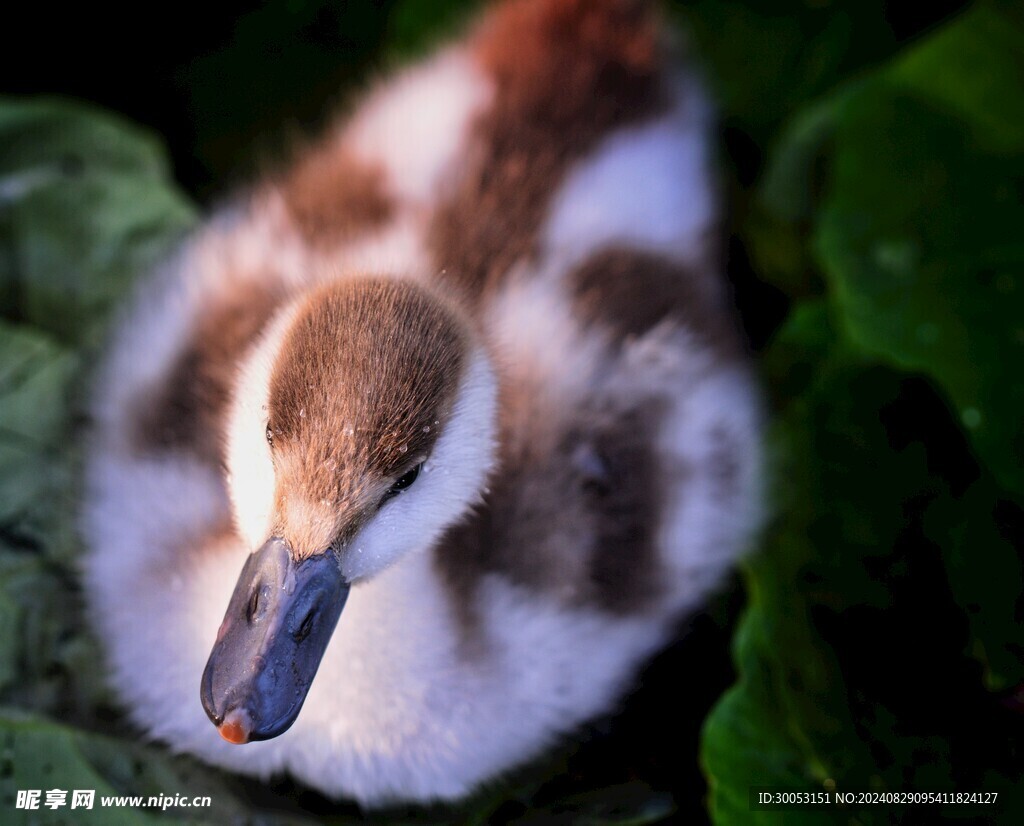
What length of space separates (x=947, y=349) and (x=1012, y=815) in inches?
20.4

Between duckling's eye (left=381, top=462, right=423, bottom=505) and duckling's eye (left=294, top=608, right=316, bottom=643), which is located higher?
duckling's eye (left=381, top=462, right=423, bottom=505)

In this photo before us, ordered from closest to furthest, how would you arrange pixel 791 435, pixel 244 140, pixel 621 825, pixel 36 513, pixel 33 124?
1. pixel 621 825
2. pixel 36 513
3. pixel 791 435
4. pixel 33 124
5. pixel 244 140

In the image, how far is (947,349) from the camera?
1.22 metres

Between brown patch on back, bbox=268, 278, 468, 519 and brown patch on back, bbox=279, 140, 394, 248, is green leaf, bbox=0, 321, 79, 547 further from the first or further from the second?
brown patch on back, bbox=268, 278, 468, 519

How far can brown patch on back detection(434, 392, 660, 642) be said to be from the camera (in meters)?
1.02

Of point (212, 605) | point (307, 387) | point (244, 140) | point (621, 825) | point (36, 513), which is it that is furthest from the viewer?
point (244, 140)

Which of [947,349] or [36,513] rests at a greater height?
[36,513]

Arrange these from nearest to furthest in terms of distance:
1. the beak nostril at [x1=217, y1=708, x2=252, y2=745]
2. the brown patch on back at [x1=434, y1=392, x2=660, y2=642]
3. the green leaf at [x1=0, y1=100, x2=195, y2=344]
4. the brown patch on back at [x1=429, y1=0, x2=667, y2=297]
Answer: the beak nostril at [x1=217, y1=708, x2=252, y2=745]
the brown patch on back at [x1=434, y1=392, x2=660, y2=642]
the brown patch on back at [x1=429, y1=0, x2=667, y2=297]
the green leaf at [x1=0, y1=100, x2=195, y2=344]

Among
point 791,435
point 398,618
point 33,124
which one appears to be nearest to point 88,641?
point 398,618

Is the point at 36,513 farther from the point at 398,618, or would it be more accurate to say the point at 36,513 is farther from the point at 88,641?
the point at 398,618

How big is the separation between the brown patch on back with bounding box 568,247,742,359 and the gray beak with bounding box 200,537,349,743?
0.47 meters

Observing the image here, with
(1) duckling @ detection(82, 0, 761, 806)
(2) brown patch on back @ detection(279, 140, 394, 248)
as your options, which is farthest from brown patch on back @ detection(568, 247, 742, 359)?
(2) brown patch on back @ detection(279, 140, 394, 248)

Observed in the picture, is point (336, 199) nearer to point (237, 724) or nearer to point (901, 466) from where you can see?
point (237, 724)

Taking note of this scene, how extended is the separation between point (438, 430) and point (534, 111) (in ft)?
1.76
